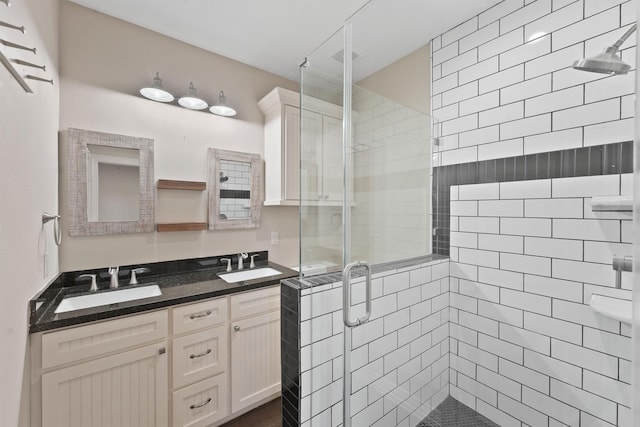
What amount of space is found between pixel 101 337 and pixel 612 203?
2.22 metres

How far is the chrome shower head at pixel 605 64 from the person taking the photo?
0.84 m

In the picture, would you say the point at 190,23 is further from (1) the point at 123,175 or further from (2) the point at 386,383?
(2) the point at 386,383

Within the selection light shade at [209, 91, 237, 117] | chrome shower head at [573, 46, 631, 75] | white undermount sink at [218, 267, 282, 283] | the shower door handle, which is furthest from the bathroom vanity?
chrome shower head at [573, 46, 631, 75]

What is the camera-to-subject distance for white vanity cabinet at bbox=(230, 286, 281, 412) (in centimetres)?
179

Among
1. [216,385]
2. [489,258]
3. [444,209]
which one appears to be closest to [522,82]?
[444,209]

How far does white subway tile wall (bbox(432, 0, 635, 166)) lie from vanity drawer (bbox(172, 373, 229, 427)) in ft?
6.38

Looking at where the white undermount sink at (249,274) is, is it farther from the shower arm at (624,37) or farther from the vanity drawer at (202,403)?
the shower arm at (624,37)

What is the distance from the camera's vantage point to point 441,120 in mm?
1471

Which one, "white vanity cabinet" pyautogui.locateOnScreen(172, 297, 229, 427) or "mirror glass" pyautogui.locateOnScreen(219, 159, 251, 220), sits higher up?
"mirror glass" pyautogui.locateOnScreen(219, 159, 251, 220)

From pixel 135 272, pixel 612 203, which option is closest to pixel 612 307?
pixel 612 203

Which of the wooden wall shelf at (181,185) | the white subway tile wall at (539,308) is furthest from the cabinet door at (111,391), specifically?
the white subway tile wall at (539,308)

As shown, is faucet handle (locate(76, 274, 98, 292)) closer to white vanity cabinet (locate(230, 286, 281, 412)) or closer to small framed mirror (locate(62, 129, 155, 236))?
small framed mirror (locate(62, 129, 155, 236))

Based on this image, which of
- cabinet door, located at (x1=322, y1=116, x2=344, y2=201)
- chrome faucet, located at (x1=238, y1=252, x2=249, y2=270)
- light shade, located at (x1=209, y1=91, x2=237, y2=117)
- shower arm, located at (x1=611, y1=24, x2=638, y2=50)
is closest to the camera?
shower arm, located at (x1=611, y1=24, x2=638, y2=50)

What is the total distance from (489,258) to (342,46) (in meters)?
1.22
